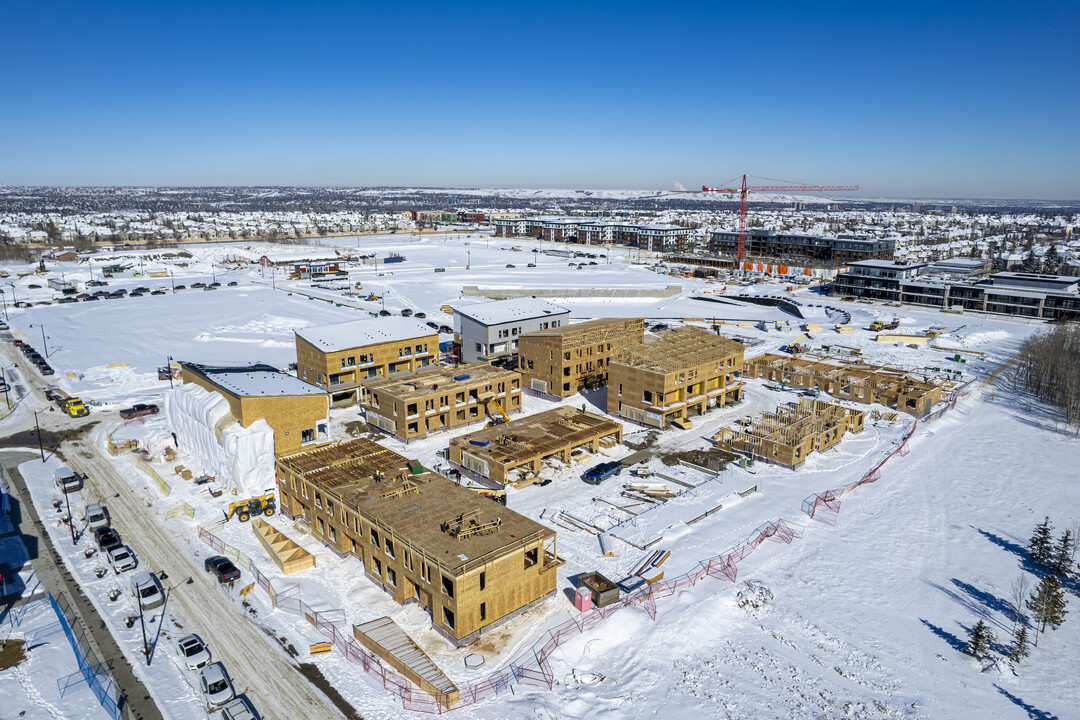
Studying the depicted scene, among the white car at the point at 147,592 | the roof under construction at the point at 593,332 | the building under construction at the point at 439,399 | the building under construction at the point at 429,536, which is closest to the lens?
the building under construction at the point at 429,536

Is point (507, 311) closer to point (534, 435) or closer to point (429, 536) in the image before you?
point (534, 435)

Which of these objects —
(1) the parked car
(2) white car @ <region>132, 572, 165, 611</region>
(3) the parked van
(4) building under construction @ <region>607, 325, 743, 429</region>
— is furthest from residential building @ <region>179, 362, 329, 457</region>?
(4) building under construction @ <region>607, 325, 743, 429</region>

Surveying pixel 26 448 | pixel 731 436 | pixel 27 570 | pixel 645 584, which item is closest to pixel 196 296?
pixel 26 448

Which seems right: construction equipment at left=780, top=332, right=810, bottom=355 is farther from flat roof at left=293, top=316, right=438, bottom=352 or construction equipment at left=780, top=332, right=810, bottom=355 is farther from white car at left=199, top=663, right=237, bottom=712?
white car at left=199, top=663, right=237, bottom=712

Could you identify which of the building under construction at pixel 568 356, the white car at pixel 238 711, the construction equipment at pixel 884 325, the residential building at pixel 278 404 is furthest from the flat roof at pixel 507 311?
the construction equipment at pixel 884 325

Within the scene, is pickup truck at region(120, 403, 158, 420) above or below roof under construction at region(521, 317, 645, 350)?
below

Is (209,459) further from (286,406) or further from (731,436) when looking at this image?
(731,436)

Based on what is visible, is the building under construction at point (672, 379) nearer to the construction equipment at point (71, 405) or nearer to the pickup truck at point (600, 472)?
the pickup truck at point (600, 472)
